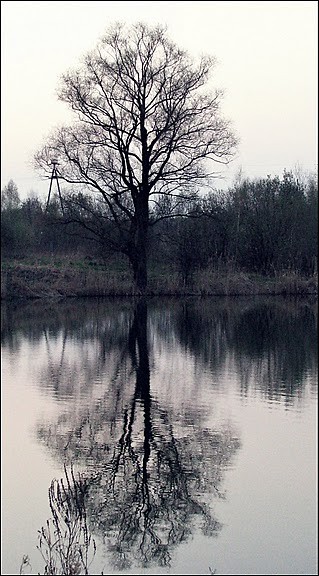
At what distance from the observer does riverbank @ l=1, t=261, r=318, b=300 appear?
3931cm

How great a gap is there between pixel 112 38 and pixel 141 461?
30327 mm

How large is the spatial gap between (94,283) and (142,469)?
29376mm

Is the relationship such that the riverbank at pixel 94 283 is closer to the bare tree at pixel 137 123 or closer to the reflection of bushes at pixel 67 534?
the bare tree at pixel 137 123

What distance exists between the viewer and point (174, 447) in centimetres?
1109

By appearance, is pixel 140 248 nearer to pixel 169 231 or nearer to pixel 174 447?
pixel 169 231

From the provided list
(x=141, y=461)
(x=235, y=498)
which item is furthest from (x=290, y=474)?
(x=141, y=461)

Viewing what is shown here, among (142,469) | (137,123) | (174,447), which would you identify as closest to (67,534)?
(142,469)

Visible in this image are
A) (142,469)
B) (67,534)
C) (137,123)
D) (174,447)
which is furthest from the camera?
(137,123)

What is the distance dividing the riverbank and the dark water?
16274 millimetres

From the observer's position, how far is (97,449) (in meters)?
11.0

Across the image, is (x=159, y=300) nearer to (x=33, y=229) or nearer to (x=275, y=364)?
(x=33, y=229)

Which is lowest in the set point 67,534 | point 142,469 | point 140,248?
point 67,534

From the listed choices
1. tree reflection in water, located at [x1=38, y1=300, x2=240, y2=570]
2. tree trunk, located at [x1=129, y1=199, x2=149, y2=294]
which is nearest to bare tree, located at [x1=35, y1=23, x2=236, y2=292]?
tree trunk, located at [x1=129, y1=199, x2=149, y2=294]

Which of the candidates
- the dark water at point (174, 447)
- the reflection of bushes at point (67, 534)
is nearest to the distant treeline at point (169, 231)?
the dark water at point (174, 447)
